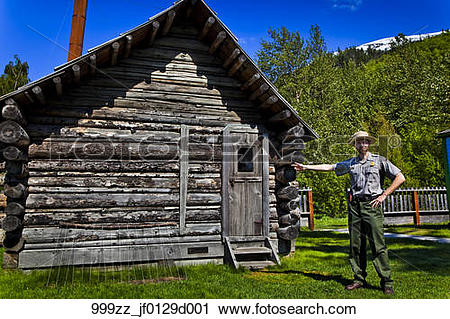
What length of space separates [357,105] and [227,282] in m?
29.7

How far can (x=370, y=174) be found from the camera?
5680mm

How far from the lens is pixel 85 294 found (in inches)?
210

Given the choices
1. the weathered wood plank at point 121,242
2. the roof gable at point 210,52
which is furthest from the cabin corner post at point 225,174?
the roof gable at point 210,52

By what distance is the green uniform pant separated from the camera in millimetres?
5426

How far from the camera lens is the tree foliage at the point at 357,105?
20859 mm

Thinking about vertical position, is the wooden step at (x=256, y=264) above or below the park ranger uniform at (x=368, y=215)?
below

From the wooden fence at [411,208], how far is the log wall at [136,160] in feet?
28.4

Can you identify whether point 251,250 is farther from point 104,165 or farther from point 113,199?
point 104,165

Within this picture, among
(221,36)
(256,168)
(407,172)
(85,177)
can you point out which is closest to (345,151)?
(407,172)

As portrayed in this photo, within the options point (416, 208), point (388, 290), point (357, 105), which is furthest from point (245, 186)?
point (357, 105)

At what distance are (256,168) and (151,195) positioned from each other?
271cm

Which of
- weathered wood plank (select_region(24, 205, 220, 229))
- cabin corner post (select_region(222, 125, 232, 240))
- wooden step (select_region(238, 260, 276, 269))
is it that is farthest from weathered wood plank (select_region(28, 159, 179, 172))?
wooden step (select_region(238, 260, 276, 269))
